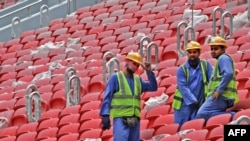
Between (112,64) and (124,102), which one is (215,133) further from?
(112,64)

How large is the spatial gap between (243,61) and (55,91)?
335cm

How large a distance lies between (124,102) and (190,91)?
79 centimetres

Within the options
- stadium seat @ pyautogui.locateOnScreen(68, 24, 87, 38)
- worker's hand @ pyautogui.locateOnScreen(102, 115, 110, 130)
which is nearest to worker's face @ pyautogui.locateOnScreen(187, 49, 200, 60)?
worker's hand @ pyautogui.locateOnScreen(102, 115, 110, 130)

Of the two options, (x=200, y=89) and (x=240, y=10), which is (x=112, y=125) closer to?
(x=200, y=89)

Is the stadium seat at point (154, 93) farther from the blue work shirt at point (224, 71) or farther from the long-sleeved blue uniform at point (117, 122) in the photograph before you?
the blue work shirt at point (224, 71)

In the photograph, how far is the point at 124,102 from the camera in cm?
1409

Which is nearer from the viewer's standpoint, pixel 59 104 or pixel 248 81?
pixel 248 81

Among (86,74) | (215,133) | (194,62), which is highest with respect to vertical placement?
(86,74)

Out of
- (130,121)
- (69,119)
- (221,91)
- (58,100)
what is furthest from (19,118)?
(221,91)

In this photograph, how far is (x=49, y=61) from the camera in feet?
66.3

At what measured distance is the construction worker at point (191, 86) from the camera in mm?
14258

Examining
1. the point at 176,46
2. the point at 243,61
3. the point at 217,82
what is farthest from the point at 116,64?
the point at 217,82

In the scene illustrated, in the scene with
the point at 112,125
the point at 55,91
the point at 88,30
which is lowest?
the point at 112,125

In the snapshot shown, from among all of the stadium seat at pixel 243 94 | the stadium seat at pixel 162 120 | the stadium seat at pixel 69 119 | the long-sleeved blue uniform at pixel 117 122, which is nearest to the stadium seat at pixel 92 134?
the stadium seat at pixel 162 120
